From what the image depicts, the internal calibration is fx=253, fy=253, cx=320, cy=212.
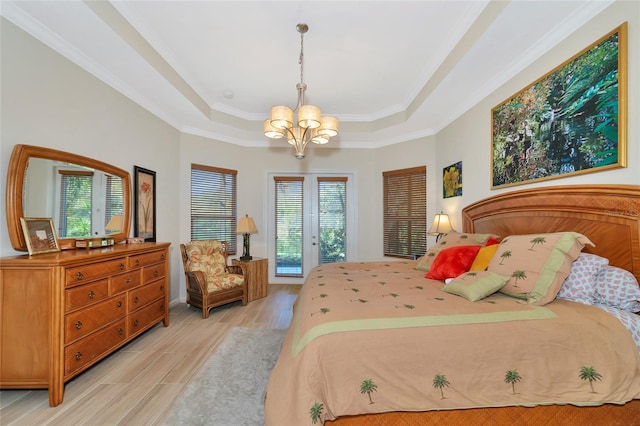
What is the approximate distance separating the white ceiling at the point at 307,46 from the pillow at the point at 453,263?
186 centimetres

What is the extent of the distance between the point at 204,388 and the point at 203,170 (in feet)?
11.3

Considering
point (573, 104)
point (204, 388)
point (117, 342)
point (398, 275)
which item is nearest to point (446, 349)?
point (398, 275)

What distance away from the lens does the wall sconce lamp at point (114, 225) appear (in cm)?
276

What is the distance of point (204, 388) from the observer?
6.37 ft

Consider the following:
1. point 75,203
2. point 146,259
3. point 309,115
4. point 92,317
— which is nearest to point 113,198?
point 75,203

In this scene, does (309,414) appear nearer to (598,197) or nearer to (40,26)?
(598,197)

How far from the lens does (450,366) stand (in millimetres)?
1249

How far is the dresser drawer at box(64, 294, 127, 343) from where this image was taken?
185cm

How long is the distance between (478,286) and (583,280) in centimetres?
62

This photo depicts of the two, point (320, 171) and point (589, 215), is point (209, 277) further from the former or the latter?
point (589, 215)

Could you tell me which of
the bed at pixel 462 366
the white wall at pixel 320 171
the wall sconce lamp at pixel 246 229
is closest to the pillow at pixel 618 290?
the bed at pixel 462 366

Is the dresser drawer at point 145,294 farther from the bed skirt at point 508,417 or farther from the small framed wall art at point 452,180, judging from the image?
the small framed wall art at point 452,180

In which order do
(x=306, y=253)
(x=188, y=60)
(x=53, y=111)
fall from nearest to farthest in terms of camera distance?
(x=53, y=111)
(x=188, y=60)
(x=306, y=253)

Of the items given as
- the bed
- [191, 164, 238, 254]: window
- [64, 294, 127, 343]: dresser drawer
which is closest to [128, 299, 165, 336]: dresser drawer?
[64, 294, 127, 343]: dresser drawer
